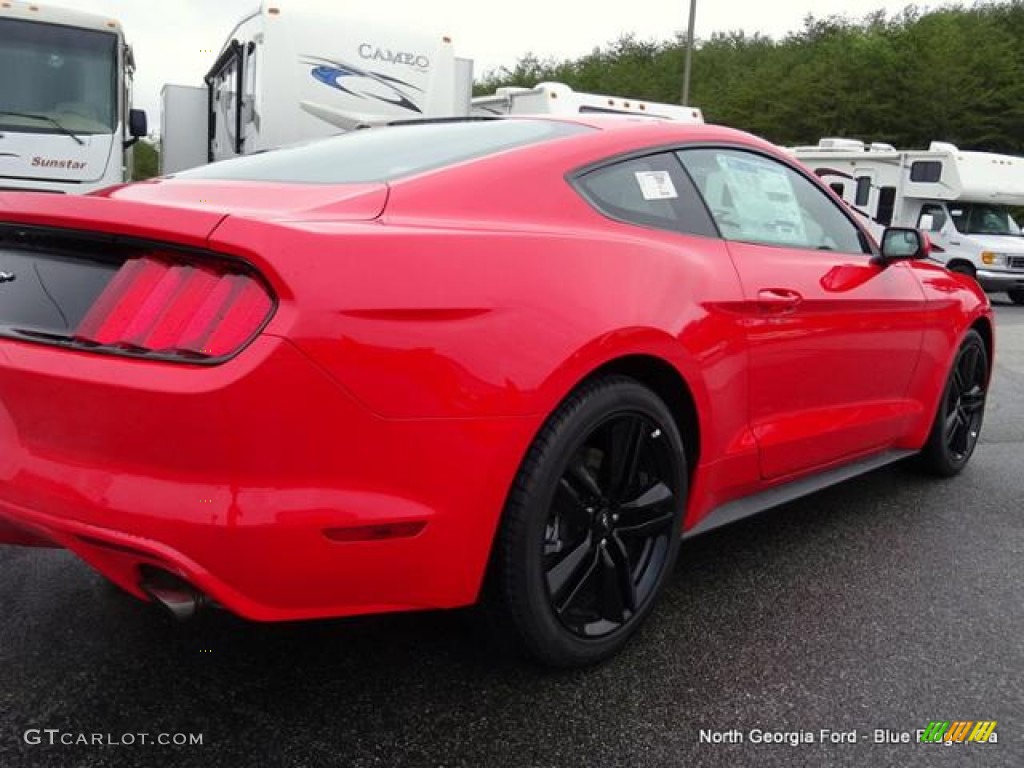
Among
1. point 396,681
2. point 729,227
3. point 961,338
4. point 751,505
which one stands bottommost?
point 396,681

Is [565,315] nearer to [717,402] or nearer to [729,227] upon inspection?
[717,402]

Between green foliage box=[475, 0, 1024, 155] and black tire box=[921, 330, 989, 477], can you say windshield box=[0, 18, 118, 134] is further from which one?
green foliage box=[475, 0, 1024, 155]

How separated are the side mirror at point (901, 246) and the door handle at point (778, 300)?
2.63 feet

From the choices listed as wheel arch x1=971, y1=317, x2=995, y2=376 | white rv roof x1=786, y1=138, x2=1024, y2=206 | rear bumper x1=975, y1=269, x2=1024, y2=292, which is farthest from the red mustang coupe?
→ white rv roof x1=786, y1=138, x2=1024, y2=206

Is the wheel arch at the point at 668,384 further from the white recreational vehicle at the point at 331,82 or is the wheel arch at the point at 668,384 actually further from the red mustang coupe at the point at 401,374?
the white recreational vehicle at the point at 331,82

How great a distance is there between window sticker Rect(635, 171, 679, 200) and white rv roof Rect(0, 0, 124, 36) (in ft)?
30.9

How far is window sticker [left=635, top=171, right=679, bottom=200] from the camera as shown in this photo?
2.77 metres

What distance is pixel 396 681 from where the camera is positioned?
2408mm

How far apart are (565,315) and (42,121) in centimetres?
947

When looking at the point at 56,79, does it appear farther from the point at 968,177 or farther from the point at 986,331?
the point at 968,177

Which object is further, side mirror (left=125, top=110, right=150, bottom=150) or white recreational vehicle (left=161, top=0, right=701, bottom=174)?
side mirror (left=125, top=110, right=150, bottom=150)

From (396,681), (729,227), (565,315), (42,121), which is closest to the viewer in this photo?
(565,315)

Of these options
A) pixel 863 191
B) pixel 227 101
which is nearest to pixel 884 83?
pixel 863 191

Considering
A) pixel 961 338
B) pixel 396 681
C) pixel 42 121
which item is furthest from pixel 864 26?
pixel 396 681
